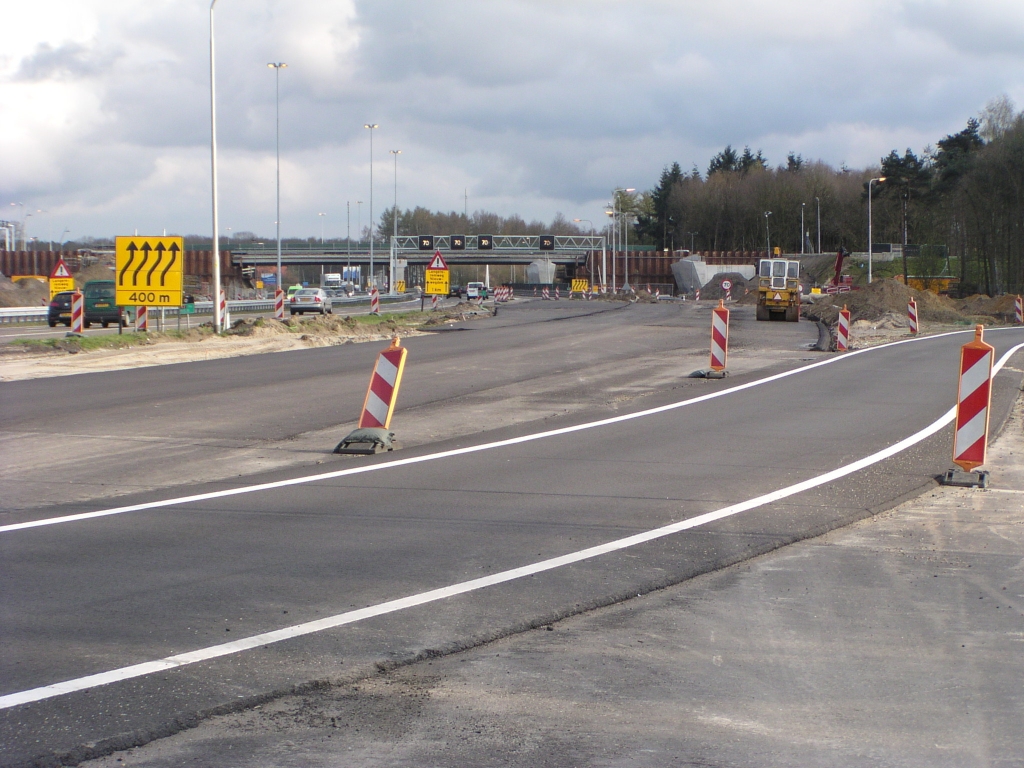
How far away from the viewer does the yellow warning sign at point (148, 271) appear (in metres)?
26.5

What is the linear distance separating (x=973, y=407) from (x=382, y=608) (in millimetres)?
6938

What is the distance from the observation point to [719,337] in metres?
19.0

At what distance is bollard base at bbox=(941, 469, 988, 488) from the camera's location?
31.8 ft

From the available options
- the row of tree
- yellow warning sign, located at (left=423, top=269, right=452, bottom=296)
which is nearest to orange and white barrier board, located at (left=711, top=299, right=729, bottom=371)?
yellow warning sign, located at (left=423, top=269, right=452, bottom=296)

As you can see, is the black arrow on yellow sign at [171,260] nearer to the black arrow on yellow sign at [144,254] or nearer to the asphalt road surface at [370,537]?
the black arrow on yellow sign at [144,254]

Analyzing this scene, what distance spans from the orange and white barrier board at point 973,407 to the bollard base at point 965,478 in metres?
0.10

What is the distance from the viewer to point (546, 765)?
3.97m

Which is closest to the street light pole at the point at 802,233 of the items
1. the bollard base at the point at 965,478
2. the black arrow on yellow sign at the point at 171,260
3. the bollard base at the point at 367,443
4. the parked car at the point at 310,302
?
the parked car at the point at 310,302

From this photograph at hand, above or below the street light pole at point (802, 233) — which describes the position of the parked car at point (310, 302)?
below

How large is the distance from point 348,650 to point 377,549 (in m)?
2.05

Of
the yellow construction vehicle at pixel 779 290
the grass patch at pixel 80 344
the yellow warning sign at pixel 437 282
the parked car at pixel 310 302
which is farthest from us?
the parked car at pixel 310 302

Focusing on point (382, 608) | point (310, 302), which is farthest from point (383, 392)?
point (310, 302)

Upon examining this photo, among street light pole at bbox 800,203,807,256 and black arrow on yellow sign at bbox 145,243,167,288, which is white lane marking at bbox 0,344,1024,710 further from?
street light pole at bbox 800,203,807,256

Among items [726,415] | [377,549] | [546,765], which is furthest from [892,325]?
[546,765]
